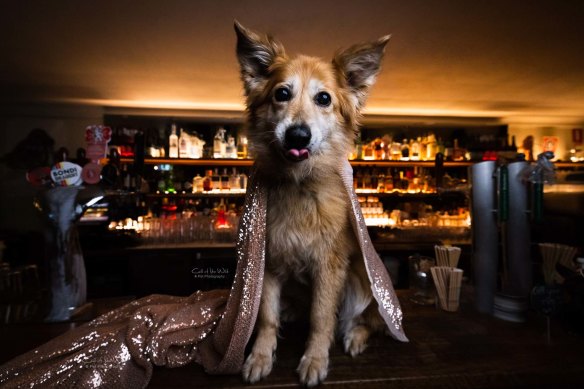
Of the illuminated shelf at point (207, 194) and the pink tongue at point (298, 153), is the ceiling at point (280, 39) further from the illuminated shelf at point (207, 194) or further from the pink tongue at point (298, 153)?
the pink tongue at point (298, 153)

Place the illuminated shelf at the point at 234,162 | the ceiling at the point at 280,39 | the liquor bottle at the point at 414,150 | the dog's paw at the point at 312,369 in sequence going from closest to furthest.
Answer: the dog's paw at the point at 312,369 → the ceiling at the point at 280,39 → the illuminated shelf at the point at 234,162 → the liquor bottle at the point at 414,150

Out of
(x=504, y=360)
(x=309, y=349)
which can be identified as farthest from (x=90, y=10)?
(x=504, y=360)

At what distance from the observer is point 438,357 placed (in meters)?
1.07

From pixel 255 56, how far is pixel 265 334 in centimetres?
109

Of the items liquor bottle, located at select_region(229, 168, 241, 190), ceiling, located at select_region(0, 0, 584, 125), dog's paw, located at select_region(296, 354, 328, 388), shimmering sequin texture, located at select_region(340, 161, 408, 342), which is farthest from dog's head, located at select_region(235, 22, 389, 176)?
liquor bottle, located at select_region(229, 168, 241, 190)

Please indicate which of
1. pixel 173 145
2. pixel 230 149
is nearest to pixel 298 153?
pixel 230 149

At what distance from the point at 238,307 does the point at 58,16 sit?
9.42 feet

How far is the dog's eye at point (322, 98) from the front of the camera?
4.00 feet

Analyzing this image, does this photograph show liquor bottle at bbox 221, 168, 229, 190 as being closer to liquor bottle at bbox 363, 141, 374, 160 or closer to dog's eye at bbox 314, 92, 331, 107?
liquor bottle at bbox 363, 141, 374, 160

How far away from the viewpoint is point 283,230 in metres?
1.13

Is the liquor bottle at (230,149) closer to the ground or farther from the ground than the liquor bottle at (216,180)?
farther from the ground

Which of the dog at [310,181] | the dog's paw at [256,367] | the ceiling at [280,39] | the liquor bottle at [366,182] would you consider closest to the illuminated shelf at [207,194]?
the ceiling at [280,39]

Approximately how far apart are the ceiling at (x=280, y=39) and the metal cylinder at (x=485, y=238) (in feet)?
5.35

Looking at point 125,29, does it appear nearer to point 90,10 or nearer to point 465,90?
point 90,10
